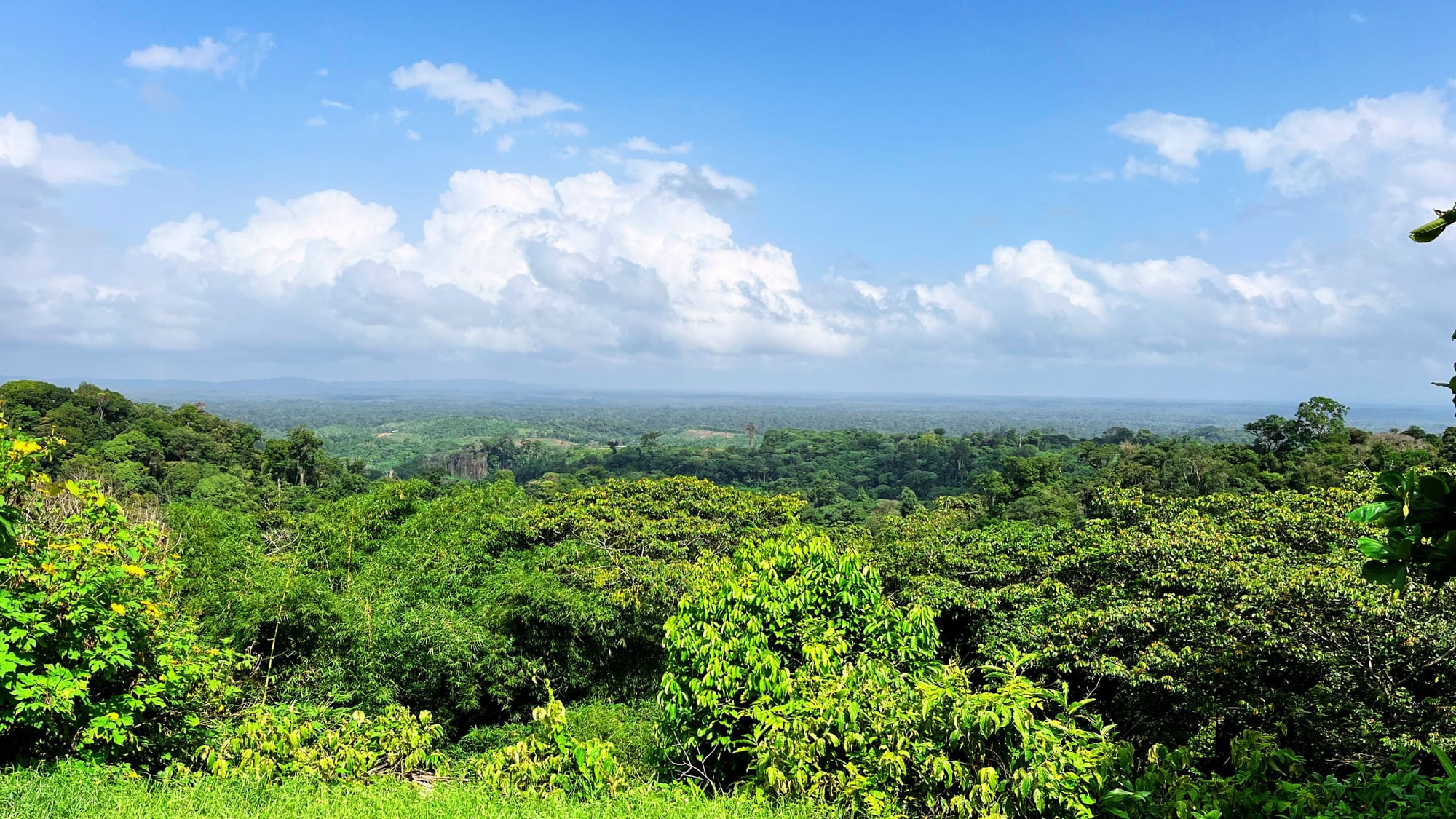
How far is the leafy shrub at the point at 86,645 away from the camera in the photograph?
180 inches

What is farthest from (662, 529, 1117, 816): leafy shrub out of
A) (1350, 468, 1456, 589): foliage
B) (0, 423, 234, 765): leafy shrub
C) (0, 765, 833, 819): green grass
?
(0, 423, 234, 765): leafy shrub

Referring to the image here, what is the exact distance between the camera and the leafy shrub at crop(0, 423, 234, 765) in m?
4.57

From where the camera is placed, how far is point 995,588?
42.3 ft

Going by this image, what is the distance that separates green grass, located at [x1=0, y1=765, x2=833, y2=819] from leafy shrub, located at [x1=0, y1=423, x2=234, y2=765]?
436mm

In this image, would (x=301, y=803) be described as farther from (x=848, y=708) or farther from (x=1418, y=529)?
(x=1418, y=529)

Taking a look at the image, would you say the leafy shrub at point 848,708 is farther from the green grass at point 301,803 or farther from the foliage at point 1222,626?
the foliage at point 1222,626

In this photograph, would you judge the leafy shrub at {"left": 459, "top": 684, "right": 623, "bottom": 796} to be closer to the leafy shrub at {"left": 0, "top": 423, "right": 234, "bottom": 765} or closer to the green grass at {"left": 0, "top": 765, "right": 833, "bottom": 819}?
the green grass at {"left": 0, "top": 765, "right": 833, "bottom": 819}

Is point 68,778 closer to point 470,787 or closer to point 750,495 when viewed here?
point 470,787

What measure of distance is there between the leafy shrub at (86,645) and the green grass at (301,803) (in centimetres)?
44

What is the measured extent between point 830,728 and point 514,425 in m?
150

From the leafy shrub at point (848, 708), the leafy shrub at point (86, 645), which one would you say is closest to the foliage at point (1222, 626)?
the leafy shrub at point (848, 708)

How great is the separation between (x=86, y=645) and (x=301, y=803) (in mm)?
2124

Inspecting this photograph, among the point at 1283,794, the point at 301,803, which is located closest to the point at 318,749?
the point at 301,803

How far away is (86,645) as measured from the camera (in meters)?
4.95
